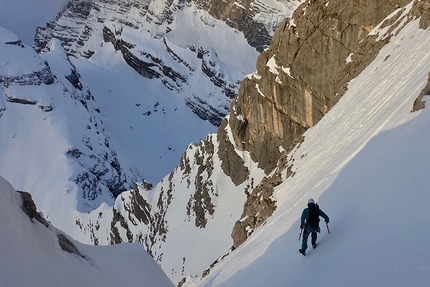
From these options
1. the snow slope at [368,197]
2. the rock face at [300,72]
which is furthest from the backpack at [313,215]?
the rock face at [300,72]

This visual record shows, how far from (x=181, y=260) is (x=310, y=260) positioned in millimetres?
33701

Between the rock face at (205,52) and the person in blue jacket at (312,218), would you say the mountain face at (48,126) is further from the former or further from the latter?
the person in blue jacket at (312,218)

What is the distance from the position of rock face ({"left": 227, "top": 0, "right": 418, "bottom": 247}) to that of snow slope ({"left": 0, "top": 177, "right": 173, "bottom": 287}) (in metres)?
9.51

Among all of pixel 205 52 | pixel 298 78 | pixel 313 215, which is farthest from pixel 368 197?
pixel 205 52

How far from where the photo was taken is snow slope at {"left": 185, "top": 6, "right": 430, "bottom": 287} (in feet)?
20.5

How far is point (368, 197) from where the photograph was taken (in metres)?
8.60

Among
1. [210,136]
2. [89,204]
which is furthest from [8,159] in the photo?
[210,136]

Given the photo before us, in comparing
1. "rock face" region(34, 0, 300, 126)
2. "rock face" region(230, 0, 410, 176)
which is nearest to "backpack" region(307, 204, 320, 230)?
"rock face" region(230, 0, 410, 176)

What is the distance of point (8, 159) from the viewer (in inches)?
3888

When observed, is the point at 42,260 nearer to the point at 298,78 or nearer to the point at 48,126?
the point at 298,78

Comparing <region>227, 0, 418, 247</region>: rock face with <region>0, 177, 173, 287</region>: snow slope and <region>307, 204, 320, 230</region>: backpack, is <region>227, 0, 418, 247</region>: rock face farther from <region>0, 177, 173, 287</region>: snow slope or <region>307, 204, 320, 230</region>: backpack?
<region>307, 204, 320, 230</region>: backpack

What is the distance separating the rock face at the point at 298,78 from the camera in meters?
24.5

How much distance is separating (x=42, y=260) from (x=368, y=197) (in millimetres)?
7269

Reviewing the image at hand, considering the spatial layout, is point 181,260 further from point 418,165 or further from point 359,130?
point 418,165
